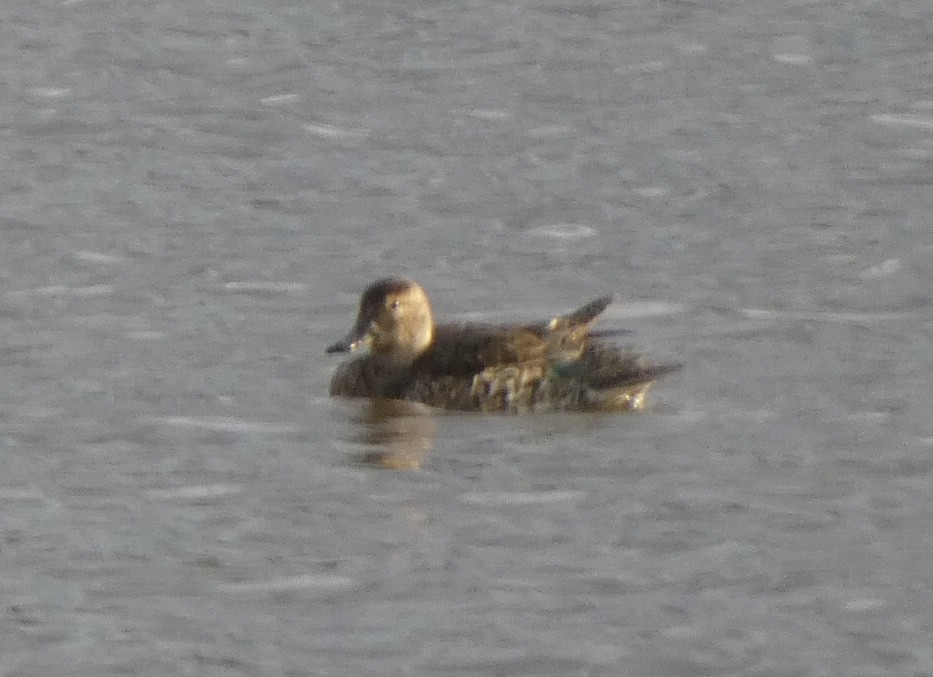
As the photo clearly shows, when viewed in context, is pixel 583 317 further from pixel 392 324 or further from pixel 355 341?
pixel 355 341

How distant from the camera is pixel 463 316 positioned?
40.2ft

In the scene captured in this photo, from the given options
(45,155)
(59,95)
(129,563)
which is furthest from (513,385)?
(59,95)

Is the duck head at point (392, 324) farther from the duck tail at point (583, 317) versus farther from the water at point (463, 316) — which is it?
the duck tail at point (583, 317)

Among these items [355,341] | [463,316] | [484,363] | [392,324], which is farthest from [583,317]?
[463,316]

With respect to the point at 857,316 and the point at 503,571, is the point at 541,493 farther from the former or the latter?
the point at 857,316

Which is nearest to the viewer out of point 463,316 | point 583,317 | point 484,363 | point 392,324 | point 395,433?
point 395,433

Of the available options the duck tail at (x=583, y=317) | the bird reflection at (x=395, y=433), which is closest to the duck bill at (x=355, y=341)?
the bird reflection at (x=395, y=433)

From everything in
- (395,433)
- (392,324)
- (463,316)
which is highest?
(392,324)

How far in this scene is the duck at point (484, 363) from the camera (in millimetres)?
10805

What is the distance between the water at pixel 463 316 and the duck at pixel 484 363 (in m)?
0.17

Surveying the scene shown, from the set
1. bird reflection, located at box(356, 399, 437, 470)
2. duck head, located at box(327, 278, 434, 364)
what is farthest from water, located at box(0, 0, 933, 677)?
duck head, located at box(327, 278, 434, 364)

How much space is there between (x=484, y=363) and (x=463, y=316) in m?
1.31

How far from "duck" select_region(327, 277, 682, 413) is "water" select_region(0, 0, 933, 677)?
171 millimetres

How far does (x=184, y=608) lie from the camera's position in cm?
813
